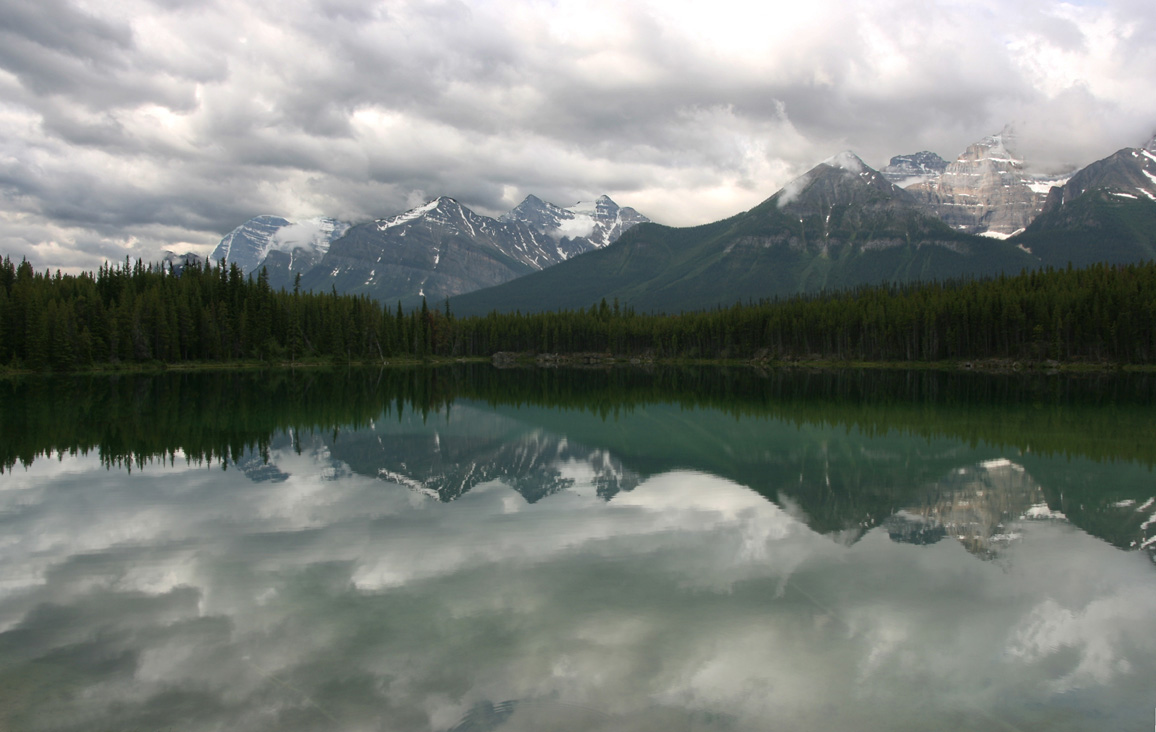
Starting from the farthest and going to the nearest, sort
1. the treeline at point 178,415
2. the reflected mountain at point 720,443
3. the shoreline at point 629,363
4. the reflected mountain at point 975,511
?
the shoreline at point 629,363
the treeline at point 178,415
the reflected mountain at point 720,443
the reflected mountain at point 975,511

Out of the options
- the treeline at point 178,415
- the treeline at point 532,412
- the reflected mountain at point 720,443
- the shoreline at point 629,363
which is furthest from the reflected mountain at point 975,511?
the shoreline at point 629,363

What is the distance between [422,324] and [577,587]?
497 ft

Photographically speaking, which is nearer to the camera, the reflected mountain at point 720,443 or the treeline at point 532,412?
the reflected mountain at point 720,443

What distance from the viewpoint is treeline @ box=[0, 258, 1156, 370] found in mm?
97750

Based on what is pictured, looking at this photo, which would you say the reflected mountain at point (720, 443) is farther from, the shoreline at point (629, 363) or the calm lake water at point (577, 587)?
the shoreline at point (629, 363)

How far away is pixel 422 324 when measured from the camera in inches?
6280

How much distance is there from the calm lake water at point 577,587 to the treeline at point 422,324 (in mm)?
83093

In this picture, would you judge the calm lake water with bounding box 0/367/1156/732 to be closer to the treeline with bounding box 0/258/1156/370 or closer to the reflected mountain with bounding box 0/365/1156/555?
the reflected mountain with bounding box 0/365/1156/555

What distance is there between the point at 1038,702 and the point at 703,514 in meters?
9.94

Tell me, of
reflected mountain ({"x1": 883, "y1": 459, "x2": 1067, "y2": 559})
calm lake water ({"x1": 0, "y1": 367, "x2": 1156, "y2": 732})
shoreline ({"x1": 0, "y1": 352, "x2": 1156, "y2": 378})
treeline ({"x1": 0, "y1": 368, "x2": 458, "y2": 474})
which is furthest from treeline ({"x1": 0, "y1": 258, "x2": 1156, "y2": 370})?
reflected mountain ({"x1": 883, "y1": 459, "x2": 1067, "y2": 559})

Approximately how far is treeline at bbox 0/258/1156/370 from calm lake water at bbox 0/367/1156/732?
Answer: 8309 centimetres

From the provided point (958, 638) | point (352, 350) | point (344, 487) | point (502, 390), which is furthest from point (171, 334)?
point (958, 638)

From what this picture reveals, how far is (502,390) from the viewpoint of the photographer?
7112cm

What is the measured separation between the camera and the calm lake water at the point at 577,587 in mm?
9117
